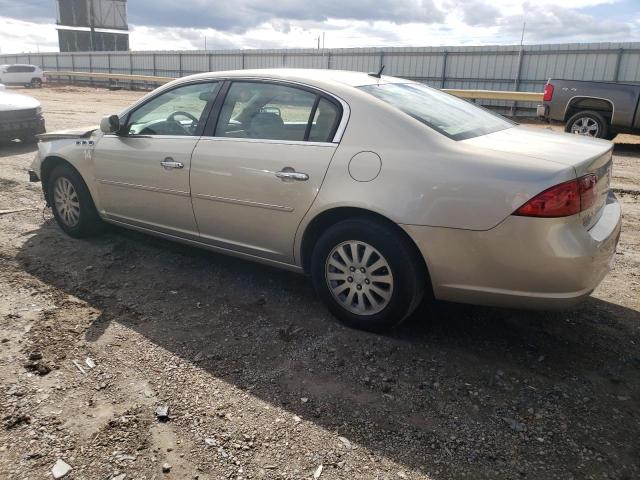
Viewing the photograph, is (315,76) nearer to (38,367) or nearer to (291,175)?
(291,175)

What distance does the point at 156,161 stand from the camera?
4.31m

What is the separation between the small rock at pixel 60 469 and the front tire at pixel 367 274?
1.82 m

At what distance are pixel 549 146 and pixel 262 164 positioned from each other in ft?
6.04

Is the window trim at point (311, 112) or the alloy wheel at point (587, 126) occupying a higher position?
the window trim at point (311, 112)

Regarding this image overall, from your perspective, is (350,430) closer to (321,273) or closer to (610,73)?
(321,273)

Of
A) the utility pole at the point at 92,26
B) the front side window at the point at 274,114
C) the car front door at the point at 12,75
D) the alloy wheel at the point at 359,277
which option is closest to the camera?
the alloy wheel at the point at 359,277

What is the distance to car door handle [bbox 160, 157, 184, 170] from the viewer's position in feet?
13.6

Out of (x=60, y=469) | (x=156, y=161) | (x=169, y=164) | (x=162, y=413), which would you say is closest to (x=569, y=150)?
(x=162, y=413)

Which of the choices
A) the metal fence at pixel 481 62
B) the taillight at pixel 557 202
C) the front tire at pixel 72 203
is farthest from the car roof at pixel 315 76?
the metal fence at pixel 481 62

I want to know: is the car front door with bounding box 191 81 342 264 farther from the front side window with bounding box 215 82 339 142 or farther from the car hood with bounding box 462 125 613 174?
the car hood with bounding box 462 125 613 174

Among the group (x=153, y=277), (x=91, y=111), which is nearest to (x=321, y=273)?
(x=153, y=277)

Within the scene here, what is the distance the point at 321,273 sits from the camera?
3602 mm

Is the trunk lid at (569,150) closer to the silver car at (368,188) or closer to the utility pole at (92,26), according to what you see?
the silver car at (368,188)

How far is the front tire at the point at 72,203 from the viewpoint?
507 centimetres
